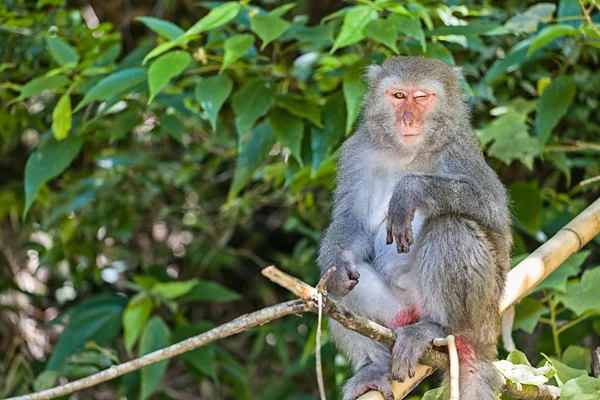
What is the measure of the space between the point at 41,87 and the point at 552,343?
3959 mm

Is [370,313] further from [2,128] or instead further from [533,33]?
[2,128]

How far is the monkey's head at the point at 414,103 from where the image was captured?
4848 millimetres

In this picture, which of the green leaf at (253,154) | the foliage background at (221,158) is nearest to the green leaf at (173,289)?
the foliage background at (221,158)

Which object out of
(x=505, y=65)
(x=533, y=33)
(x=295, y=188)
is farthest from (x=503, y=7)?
(x=295, y=188)

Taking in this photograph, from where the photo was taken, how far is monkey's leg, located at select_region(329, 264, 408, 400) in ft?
15.0

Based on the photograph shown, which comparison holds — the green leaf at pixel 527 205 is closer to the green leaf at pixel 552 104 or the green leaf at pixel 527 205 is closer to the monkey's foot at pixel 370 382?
the green leaf at pixel 552 104

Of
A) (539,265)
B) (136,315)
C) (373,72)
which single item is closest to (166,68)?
(373,72)

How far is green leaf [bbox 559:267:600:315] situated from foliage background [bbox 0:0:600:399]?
0.01 m

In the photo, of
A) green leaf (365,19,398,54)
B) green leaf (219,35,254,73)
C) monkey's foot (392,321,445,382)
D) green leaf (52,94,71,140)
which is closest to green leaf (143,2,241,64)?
green leaf (219,35,254,73)

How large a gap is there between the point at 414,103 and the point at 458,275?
41.3 inches

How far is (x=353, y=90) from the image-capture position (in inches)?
219

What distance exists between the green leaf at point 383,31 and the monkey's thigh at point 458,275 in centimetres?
119

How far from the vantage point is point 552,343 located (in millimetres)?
5965

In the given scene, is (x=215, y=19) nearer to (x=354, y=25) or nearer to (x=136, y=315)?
(x=354, y=25)
